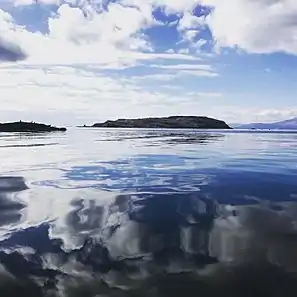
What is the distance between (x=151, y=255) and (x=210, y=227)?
10.4 feet

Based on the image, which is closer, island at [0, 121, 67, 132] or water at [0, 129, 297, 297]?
water at [0, 129, 297, 297]

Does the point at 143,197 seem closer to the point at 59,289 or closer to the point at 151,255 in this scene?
the point at 151,255

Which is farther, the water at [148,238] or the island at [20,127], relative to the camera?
the island at [20,127]

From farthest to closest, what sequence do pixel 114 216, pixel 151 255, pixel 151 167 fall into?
pixel 151 167, pixel 114 216, pixel 151 255

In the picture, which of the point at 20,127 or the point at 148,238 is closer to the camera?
the point at 148,238

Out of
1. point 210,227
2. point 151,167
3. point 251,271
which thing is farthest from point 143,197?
point 151,167

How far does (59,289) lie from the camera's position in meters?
8.26

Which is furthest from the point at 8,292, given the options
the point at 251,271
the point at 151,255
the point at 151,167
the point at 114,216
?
the point at 151,167

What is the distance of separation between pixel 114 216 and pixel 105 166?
638 inches

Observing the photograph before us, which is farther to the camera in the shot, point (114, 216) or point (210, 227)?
point (114, 216)

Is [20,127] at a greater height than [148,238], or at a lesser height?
greater

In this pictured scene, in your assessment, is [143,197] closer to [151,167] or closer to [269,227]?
[269,227]

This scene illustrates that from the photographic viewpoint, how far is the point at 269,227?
13000 mm

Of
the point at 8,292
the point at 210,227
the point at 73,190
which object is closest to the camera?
the point at 8,292
